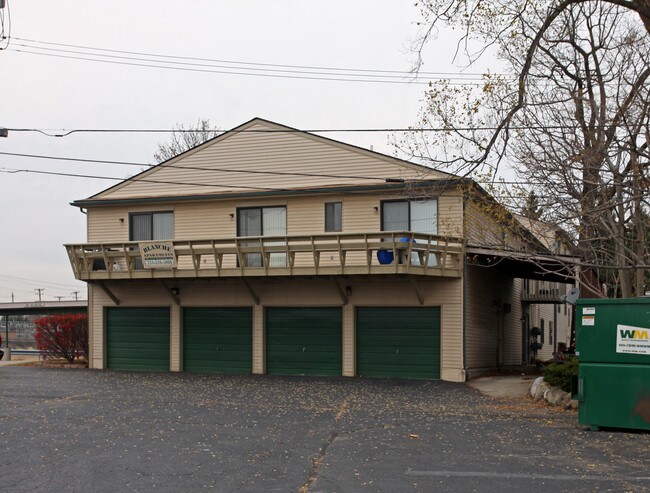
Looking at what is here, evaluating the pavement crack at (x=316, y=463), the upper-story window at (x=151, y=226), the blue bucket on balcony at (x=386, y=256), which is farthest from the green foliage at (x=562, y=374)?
the upper-story window at (x=151, y=226)

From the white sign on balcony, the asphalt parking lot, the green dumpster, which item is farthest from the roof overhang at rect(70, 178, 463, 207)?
the green dumpster

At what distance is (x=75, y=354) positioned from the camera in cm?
2984

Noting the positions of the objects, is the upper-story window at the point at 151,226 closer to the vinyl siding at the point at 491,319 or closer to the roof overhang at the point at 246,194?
the roof overhang at the point at 246,194

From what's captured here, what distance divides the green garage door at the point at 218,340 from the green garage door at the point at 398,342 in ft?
12.5

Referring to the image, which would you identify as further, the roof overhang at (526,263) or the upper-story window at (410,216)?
the upper-story window at (410,216)

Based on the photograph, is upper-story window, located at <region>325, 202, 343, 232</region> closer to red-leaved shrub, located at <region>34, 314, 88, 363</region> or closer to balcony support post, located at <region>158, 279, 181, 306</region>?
balcony support post, located at <region>158, 279, 181, 306</region>

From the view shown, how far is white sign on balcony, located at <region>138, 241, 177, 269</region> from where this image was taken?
75.8 feet

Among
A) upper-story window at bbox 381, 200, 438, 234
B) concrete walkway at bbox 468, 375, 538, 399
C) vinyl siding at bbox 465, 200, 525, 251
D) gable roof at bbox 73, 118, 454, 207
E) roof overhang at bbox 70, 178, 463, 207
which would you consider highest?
gable roof at bbox 73, 118, 454, 207

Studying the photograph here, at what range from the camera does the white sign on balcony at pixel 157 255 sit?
75.8ft

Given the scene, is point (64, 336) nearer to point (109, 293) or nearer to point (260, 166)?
point (109, 293)

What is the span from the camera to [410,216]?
22438 mm

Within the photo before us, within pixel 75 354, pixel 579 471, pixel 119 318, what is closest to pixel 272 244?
pixel 119 318

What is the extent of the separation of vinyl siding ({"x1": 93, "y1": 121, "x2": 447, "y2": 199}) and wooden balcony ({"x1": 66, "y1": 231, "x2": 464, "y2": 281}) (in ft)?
7.00

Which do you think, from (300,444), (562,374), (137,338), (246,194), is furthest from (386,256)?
(300,444)
